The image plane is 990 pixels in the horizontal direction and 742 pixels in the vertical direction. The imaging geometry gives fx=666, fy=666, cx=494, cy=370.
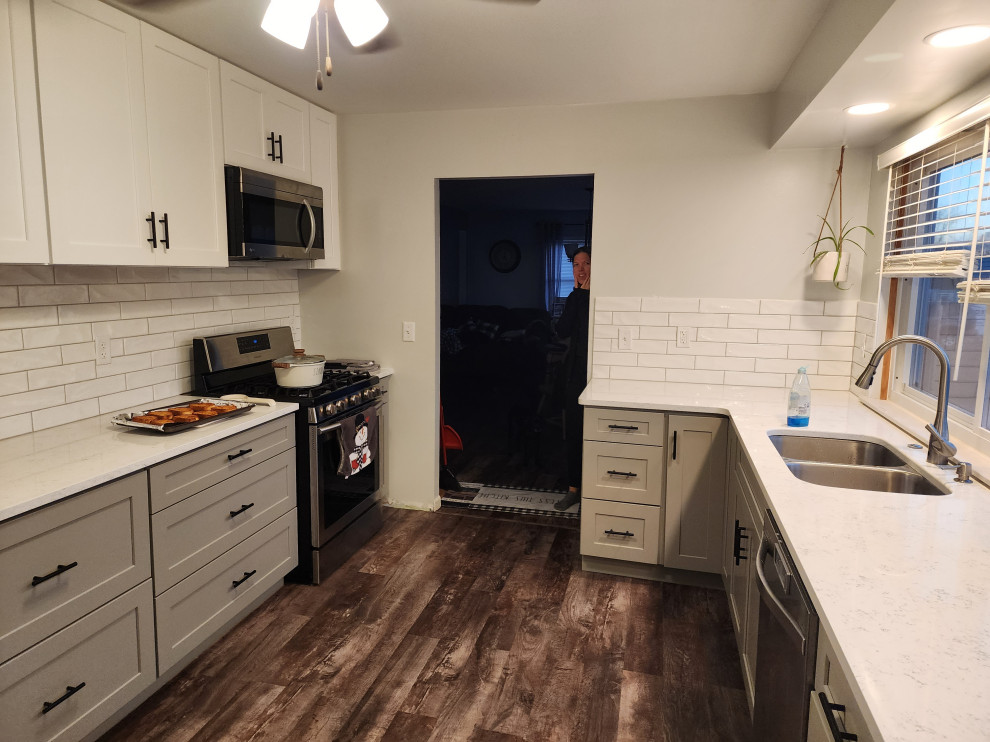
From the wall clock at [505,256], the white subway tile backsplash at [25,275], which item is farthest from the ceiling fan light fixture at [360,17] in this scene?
the wall clock at [505,256]

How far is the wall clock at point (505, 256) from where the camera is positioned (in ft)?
26.6

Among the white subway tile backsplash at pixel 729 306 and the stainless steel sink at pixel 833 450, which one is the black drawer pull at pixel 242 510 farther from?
the white subway tile backsplash at pixel 729 306

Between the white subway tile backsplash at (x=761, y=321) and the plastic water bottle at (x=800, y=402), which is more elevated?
the white subway tile backsplash at (x=761, y=321)

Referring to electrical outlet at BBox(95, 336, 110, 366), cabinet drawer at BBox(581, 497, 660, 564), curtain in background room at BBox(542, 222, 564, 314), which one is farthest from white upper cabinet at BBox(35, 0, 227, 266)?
curtain in background room at BBox(542, 222, 564, 314)

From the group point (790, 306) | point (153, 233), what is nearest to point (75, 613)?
point (153, 233)

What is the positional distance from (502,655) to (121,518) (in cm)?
140

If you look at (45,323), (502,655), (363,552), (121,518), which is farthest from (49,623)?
(363,552)

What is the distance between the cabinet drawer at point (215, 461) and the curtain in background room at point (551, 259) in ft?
17.7

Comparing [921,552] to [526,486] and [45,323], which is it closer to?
[45,323]

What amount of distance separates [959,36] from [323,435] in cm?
261

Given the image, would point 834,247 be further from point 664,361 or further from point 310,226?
point 310,226

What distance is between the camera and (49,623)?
5.75 ft

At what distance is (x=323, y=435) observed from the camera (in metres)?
3.00

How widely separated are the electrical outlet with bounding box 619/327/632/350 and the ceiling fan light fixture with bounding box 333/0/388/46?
6.62ft
